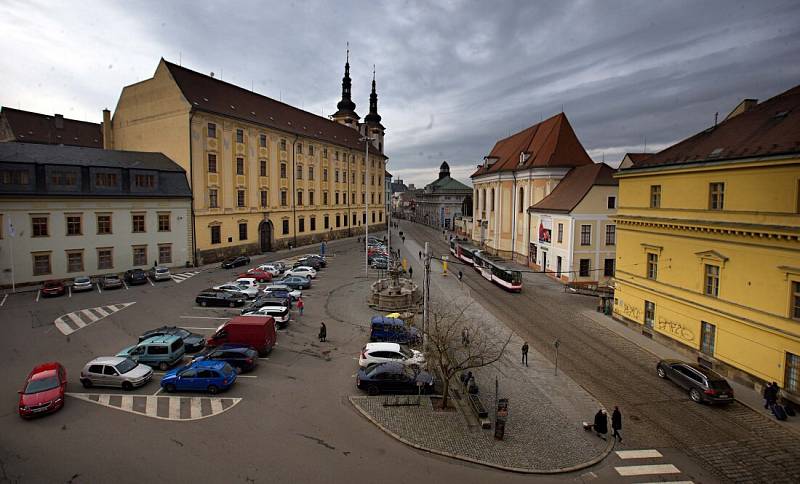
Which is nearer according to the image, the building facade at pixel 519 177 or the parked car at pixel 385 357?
the parked car at pixel 385 357

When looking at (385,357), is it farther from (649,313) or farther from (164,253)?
(164,253)

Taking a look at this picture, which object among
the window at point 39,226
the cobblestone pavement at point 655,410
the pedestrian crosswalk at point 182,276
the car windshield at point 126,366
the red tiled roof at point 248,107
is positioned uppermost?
the red tiled roof at point 248,107

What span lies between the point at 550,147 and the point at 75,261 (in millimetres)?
47204

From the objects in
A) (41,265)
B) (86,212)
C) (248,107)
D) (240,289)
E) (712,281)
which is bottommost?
(240,289)

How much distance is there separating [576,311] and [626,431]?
16.6 metres

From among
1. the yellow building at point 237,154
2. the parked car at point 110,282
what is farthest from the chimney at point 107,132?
the parked car at point 110,282

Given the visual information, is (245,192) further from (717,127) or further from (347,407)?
(717,127)

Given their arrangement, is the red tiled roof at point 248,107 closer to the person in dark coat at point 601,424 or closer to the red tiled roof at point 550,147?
the red tiled roof at point 550,147

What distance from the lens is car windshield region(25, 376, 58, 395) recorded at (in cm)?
1531

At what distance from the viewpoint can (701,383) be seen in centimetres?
1742

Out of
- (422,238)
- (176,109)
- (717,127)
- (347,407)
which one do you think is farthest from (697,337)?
(422,238)

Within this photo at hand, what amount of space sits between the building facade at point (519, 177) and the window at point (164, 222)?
123 ft

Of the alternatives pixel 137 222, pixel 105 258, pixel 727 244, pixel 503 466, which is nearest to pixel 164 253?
pixel 137 222

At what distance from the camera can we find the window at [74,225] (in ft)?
116
